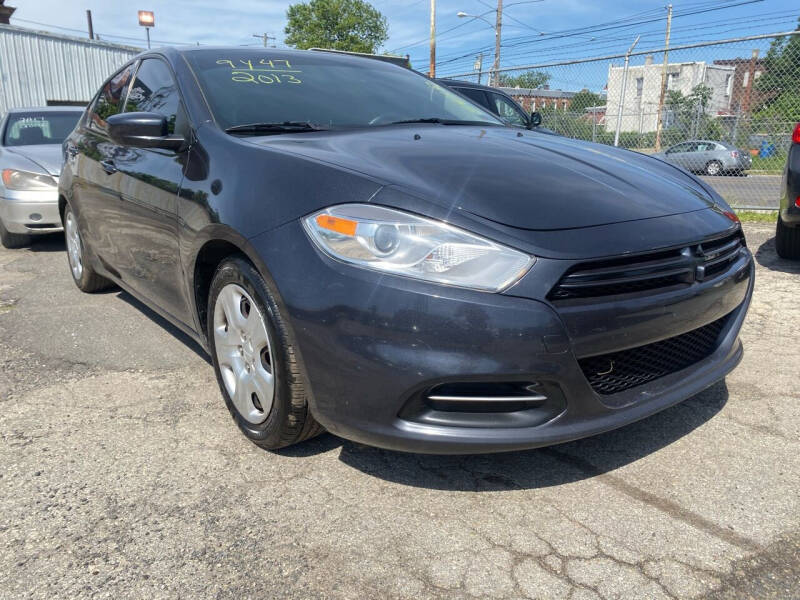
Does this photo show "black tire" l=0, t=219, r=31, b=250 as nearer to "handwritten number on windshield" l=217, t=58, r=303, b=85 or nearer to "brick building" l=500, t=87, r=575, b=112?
"handwritten number on windshield" l=217, t=58, r=303, b=85

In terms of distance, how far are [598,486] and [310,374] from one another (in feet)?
3.39

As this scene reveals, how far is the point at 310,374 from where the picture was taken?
200cm

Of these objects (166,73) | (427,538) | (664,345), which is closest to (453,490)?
(427,538)

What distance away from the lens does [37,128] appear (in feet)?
24.1

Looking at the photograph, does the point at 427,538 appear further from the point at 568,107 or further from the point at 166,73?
the point at 568,107

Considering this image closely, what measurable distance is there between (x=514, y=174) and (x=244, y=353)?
116cm

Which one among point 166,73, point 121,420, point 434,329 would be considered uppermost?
point 166,73

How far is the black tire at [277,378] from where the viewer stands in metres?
2.10

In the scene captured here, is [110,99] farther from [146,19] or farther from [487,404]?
Result: [146,19]

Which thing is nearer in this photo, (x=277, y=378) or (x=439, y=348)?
(x=439, y=348)

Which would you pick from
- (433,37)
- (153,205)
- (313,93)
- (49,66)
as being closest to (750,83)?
(313,93)

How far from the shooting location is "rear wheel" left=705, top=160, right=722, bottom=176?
10641 millimetres

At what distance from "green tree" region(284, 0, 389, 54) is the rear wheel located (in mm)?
41515

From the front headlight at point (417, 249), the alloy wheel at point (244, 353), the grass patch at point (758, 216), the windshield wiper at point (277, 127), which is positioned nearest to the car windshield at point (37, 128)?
the windshield wiper at point (277, 127)
